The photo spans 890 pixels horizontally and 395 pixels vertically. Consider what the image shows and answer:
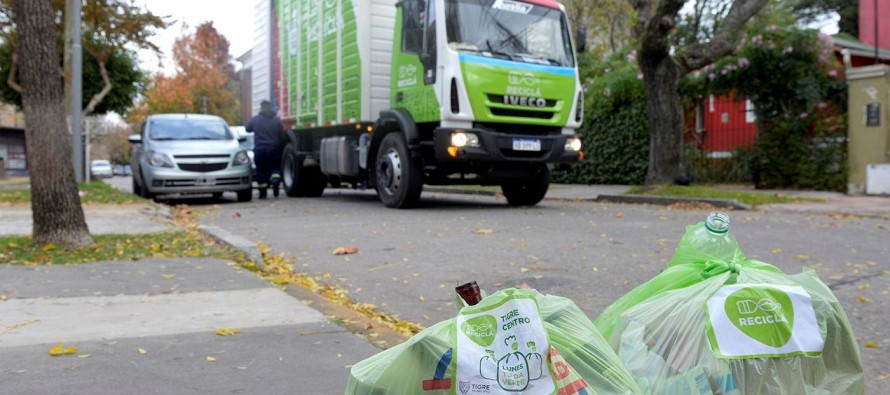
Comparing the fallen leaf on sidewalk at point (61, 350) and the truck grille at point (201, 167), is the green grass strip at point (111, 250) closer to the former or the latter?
the fallen leaf on sidewalk at point (61, 350)

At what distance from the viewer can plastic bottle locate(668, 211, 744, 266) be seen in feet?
8.01

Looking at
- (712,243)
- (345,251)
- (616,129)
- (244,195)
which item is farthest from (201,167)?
(712,243)

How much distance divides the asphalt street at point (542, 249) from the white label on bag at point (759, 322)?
3.96 ft

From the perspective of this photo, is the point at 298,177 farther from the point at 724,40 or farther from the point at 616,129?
the point at 616,129

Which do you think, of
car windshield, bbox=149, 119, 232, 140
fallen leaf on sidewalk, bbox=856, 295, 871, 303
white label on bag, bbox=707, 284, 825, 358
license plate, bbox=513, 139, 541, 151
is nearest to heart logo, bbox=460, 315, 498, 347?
white label on bag, bbox=707, 284, 825, 358

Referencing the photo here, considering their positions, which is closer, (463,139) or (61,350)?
(61,350)

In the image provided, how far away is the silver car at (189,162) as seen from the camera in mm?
13496

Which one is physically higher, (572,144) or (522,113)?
(522,113)

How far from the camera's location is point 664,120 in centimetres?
1429

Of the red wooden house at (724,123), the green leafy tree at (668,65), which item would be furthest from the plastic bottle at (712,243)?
the red wooden house at (724,123)

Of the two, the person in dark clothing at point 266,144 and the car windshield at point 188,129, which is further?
the person in dark clothing at point 266,144

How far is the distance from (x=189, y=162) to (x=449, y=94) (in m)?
5.78

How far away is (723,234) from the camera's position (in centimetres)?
246

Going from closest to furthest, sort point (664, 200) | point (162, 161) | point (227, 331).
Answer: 1. point (227, 331)
2. point (664, 200)
3. point (162, 161)
